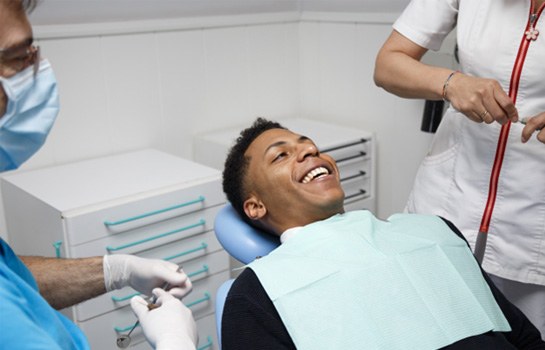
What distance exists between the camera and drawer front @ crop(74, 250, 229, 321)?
75.5 inches

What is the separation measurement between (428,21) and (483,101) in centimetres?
34

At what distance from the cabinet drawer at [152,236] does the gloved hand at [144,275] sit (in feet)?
1.57

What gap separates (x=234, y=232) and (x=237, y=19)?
139 cm

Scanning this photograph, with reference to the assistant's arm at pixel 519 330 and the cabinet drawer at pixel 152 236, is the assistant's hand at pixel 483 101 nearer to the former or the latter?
the assistant's arm at pixel 519 330

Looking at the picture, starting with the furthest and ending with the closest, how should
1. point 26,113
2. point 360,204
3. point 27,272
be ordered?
point 360,204, point 27,272, point 26,113

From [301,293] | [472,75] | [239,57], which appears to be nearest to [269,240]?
[301,293]

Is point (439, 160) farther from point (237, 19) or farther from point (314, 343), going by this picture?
point (237, 19)

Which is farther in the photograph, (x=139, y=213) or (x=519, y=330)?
(x=139, y=213)

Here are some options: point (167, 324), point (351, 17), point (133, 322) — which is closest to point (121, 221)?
point (133, 322)

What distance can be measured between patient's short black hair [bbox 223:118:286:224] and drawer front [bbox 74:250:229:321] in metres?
0.53

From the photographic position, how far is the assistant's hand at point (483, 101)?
1.32 m

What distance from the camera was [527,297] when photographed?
61.6 inches

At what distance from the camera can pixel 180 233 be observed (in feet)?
6.81

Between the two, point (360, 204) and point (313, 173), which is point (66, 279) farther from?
point (360, 204)
